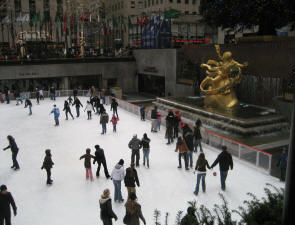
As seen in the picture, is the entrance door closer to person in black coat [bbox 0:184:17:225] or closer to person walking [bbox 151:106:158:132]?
person walking [bbox 151:106:158:132]

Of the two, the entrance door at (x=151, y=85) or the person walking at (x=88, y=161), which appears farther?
the entrance door at (x=151, y=85)

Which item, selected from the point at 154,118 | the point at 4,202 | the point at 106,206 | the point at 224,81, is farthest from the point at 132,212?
the point at 224,81

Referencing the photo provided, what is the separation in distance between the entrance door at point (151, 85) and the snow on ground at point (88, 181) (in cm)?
1638

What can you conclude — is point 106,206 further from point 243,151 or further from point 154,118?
point 154,118

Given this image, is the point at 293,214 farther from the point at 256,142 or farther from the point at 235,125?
the point at 235,125

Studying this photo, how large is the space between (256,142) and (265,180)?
4125 mm

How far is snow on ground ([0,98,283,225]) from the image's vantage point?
7699 mm

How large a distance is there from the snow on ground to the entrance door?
16380mm

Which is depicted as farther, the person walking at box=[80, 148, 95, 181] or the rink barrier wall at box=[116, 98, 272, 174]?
the rink barrier wall at box=[116, 98, 272, 174]

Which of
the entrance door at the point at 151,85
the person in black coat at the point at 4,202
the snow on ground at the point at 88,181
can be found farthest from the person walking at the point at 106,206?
the entrance door at the point at 151,85

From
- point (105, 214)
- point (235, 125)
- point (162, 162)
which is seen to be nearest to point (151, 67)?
point (235, 125)

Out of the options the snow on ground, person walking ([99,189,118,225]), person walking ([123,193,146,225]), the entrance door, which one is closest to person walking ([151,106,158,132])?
the snow on ground

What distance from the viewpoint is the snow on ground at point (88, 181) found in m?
7.70

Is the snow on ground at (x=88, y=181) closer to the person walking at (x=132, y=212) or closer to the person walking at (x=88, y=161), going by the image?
the person walking at (x=88, y=161)
